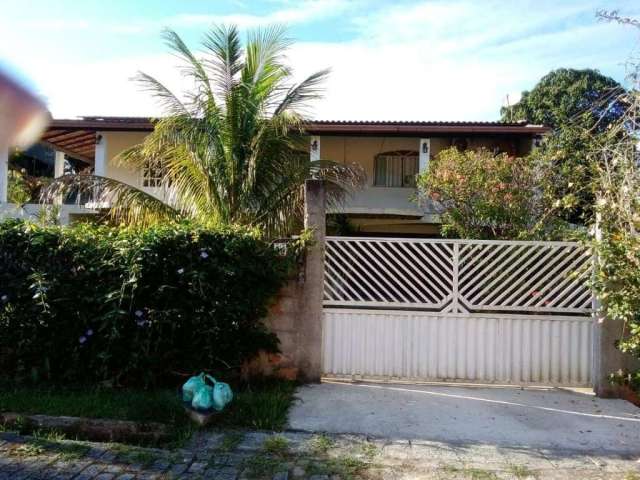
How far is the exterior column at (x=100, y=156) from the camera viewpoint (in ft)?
46.7

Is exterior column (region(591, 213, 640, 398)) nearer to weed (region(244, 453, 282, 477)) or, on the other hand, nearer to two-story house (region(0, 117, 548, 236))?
weed (region(244, 453, 282, 477))

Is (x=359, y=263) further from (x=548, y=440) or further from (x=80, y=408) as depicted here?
(x=80, y=408)

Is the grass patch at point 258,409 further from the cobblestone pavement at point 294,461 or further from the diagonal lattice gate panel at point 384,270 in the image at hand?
the diagonal lattice gate panel at point 384,270

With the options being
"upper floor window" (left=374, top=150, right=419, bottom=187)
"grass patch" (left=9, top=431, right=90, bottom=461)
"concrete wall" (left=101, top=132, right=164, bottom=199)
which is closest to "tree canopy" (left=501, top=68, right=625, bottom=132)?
"upper floor window" (left=374, top=150, right=419, bottom=187)

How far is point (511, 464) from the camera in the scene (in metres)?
3.88

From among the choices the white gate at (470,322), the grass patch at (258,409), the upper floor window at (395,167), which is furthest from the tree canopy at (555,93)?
the grass patch at (258,409)

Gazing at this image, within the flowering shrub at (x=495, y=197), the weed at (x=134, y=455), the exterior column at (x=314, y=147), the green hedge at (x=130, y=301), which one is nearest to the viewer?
the weed at (x=134, y=455)

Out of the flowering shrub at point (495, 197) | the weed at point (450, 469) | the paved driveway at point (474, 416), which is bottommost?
the weed at point (450, 469)

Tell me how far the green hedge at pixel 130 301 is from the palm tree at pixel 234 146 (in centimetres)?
174

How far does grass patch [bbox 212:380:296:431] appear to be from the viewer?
4.52 meters

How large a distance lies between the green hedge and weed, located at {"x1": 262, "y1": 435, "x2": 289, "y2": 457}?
1323 mm

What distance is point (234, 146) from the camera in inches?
282

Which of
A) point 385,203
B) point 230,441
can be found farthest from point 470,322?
point 385,203

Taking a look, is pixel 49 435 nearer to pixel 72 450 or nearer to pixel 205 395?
pixel 72 450
